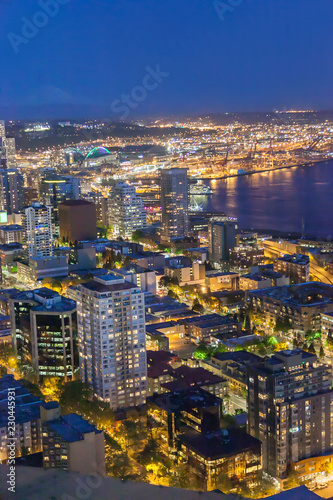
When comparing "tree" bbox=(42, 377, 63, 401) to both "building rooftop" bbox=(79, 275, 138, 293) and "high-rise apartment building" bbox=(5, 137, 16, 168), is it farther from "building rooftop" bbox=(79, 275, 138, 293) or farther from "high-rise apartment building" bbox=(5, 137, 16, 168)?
"high-rise apartment building" bbox=(5, 137, 16, 168)

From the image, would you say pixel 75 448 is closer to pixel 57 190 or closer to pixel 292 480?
pixel 292 480

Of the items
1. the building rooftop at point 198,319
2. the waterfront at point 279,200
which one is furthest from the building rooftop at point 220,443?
the waterfront at point 279,200

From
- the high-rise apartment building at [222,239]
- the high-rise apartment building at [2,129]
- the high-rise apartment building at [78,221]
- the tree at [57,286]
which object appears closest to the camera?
the tree at [57,286]

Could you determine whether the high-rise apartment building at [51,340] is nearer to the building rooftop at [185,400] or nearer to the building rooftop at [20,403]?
the building rooftop at [20,403]

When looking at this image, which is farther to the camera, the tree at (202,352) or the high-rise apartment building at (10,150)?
the high-rise apartment building at (10,150)

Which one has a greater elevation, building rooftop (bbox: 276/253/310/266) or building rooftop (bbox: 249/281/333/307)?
building rooftop (bbox: 276/253/310/266)

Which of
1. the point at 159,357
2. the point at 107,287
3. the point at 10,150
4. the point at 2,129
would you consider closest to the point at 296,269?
the point at 159,357

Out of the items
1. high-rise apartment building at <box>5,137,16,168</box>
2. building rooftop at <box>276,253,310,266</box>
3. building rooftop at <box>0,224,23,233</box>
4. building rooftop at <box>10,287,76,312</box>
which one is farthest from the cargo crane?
building rooftop at <box>10,287,76,312</box>
